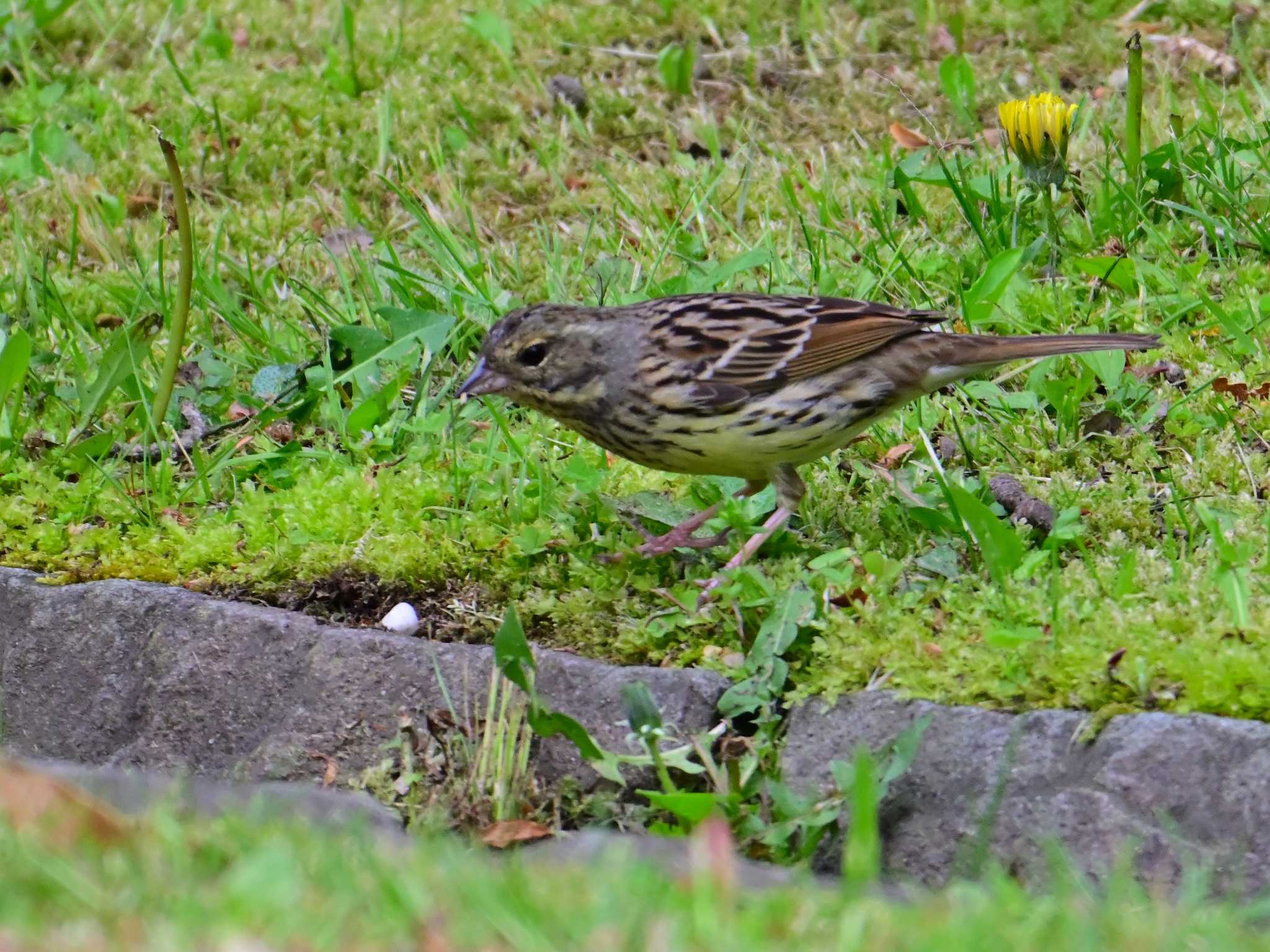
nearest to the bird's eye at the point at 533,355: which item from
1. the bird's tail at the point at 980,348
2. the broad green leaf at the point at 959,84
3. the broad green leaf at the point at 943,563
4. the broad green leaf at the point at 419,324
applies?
the broad green leaf at the point at 419,324

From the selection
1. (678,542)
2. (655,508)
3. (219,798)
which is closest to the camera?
(219,798)

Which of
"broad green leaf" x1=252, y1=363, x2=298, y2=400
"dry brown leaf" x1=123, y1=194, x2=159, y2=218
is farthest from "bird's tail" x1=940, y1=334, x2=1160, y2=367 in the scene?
"dry brown leaf" x1=123, y1=194, x2=159, y2=218

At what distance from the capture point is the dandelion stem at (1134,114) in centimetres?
646

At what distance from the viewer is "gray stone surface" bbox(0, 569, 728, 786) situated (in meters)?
4.60

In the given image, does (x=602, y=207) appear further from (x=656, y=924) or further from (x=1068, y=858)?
(x=656, y=924)

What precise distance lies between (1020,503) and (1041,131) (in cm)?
183

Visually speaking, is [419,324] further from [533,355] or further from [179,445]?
[533,355]

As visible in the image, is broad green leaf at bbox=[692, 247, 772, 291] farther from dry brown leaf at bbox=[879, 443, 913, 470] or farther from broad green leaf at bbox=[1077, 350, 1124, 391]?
broad green leaf at bbox=[1077, 350, 1124, 391]

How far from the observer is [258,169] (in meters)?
8.13

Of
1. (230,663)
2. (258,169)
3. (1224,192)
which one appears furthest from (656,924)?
(258,169)

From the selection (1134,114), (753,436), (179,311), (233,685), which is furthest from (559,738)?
(1134,114)

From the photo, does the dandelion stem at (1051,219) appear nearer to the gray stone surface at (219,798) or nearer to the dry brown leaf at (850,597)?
the dry brown leaf at (850,597)

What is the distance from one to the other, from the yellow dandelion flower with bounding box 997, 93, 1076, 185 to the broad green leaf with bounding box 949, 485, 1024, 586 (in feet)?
7.27

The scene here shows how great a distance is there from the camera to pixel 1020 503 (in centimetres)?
509
